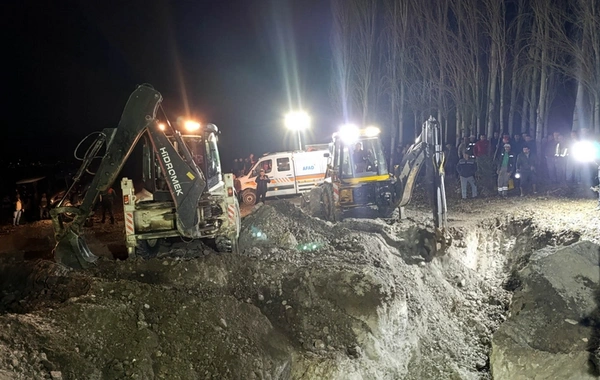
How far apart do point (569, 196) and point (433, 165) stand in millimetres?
6128

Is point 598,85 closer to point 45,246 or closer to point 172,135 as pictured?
point 172,135

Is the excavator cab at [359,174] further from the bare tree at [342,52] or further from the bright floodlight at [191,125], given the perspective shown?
the bare tree at [342,52]

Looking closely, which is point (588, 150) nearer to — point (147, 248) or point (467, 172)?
point (467, 172)

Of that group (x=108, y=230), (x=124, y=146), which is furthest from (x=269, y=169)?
→ (x=124, y=146)

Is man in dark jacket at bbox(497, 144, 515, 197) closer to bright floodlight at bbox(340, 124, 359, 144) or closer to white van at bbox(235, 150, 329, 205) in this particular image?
bright floodlight at bbox(340, 124, 359, 144)

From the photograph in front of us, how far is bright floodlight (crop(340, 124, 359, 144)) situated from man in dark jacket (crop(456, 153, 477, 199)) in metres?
4.51

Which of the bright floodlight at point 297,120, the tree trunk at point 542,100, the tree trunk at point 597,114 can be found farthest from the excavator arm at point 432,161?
the bright floodlight at point 297,120

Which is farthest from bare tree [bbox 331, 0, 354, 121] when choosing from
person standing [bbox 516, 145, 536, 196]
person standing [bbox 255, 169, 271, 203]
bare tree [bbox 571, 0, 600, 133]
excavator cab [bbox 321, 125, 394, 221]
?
excavator cab [bbox 321, 125, 394, 221]

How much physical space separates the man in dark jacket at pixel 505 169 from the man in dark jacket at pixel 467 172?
75 cm

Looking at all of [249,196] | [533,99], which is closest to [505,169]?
[533,99]

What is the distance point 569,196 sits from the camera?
12070 millimetres

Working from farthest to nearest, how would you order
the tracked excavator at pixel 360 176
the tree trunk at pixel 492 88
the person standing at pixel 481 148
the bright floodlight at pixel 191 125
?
the tree trunk at pixel 492 88 → the person standing at pixel 481 148 → the tracked excavator at pixel 360 176 → the bright floodlight at pixel 191 125

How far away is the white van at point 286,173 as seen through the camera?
1794 cm

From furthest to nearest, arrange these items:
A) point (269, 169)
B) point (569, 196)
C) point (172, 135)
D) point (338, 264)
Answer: point (269, 169)
point (569, 196)
point (172, 135)
point (338, 264)
